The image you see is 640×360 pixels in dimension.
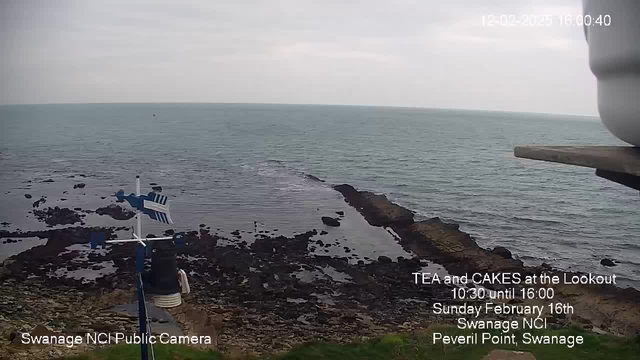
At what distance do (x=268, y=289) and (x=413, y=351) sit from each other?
8.05m

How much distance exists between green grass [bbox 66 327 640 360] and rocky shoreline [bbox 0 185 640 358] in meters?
2.33

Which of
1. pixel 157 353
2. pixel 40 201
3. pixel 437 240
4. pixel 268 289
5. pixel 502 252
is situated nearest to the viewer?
pixel 157 353

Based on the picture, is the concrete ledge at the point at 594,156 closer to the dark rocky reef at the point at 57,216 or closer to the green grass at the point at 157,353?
the green grass at the point at 157,353

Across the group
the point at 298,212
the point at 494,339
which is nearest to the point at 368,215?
the point at 298,212

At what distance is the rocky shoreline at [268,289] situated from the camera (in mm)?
13688

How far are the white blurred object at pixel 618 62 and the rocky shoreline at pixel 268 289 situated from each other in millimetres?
11006

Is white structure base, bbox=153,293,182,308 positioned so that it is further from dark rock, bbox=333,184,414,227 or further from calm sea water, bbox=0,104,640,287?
dark rock, bbox=333,184,414,227

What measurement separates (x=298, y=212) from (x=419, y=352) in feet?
62.4

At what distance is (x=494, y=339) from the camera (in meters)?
10.1

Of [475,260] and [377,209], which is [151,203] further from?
[377,209]

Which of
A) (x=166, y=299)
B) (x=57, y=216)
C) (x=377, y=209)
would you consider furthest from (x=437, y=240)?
(x=166, y=299)

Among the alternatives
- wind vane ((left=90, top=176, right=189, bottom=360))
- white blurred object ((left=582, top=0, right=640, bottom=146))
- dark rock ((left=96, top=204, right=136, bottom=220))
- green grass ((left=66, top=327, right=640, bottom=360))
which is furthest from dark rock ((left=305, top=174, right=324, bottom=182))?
white blurred object ((left=582, top=0, right=640, bottom=146))

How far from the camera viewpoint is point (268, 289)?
16.8 m

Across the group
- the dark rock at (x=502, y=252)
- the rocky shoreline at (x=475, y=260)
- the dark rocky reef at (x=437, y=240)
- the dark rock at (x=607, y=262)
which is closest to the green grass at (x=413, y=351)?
the rocky shoreline at (x=475, y=260)
